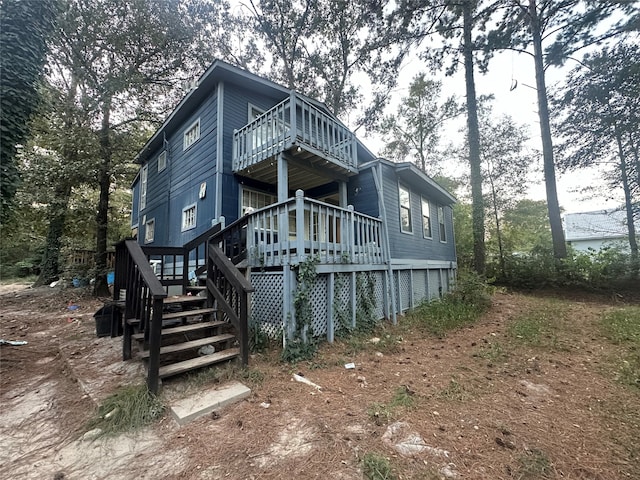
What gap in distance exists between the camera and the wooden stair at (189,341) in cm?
306

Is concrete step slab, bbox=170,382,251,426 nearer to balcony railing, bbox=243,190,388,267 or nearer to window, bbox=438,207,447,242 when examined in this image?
balcony railing, bbox=243,190,388,267

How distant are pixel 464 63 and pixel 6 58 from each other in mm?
15171

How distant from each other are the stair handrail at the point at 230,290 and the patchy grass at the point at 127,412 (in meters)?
1.07

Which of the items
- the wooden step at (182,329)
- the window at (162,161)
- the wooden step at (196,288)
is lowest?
the wooden step at (182,329)

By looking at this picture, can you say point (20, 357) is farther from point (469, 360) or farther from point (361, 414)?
point (469, 360)

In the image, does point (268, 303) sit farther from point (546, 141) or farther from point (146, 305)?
point (546, 141)

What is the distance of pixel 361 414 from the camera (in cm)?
259

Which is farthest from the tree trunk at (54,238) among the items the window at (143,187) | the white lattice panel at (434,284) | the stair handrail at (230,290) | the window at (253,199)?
the white lattice panel at (434,284)

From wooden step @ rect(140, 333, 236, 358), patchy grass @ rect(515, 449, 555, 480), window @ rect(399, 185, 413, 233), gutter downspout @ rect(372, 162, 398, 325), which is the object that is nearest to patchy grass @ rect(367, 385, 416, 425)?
patchy grass @ rect(515, 449, 555, 480)

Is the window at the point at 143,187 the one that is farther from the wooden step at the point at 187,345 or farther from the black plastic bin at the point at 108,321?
the wooden step at the point at 187,345

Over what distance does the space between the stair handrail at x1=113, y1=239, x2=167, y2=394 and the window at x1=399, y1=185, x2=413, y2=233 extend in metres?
7.14

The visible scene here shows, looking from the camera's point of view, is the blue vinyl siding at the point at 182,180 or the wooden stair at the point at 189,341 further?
the blue vinyl siding at the point at 182,180

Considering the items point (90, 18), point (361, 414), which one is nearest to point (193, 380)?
point (361, 414)

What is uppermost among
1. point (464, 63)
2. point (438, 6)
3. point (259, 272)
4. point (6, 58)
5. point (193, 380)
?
point (438, 6)
